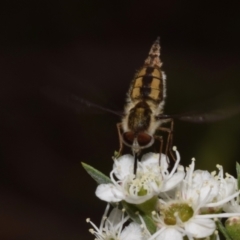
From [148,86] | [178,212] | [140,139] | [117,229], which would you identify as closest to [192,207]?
[178,212]

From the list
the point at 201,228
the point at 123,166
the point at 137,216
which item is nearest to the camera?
the point at 201,228

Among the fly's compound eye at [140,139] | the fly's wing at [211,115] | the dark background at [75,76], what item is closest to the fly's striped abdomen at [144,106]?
the fly's compound eye at [140,139]

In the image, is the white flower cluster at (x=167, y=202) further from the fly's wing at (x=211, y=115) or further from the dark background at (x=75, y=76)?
the dark background at (x=75, y=76)

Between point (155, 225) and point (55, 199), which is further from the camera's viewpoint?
point (55, 199)

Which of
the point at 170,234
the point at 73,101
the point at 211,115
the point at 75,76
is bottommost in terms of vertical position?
the point at 170,234

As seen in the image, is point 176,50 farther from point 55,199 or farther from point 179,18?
point 55,199

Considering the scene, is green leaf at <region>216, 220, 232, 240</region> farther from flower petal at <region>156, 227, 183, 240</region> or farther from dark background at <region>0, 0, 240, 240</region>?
dark background at <region>0, 0, 240, 240</region>

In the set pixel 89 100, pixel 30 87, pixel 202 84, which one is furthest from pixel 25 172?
pixel 89 100

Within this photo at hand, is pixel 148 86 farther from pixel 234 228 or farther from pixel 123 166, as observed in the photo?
pixel 234 228
